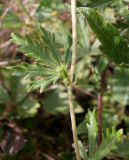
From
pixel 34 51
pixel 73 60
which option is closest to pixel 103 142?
pixel 73 60

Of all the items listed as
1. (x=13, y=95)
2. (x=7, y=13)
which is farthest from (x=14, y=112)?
(x=7, y=13)

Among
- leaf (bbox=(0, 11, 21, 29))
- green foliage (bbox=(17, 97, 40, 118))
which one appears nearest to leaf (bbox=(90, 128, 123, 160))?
green foliage (bbox=(17, 97, 40, 118))

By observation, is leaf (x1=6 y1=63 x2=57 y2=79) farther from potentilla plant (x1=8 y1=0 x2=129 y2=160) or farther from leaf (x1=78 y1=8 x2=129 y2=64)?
leaf (x1=78 y1=8 x2=129 y2=64)

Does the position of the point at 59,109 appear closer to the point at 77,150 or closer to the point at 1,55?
the point at 1,55

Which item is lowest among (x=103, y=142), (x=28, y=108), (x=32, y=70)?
(x=28, y=108)

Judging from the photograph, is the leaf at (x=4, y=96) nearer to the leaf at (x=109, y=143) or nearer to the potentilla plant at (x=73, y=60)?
the potentilla plant at (x=73, y=60)

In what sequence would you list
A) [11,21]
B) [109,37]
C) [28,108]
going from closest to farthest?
[109,37] → [28,108] → [11,21]

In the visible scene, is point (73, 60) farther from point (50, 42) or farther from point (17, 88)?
point (17, 88)
